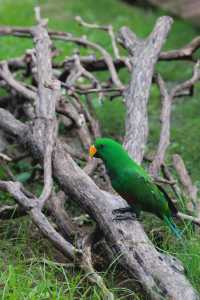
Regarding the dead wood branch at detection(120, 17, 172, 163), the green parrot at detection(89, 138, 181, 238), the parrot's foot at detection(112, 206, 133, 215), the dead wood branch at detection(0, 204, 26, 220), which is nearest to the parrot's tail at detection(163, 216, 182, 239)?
the green parrot at detection(89, 138, 181, 238)

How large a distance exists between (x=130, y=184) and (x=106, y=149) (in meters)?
0.23

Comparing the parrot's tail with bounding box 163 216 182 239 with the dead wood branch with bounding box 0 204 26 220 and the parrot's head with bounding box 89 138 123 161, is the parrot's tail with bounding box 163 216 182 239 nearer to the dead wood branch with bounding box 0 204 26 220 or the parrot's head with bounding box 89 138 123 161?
the parrot's head with bounding box 89 138 123 161

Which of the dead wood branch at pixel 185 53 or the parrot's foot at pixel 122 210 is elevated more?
the dead wood branch at pixel 185 53

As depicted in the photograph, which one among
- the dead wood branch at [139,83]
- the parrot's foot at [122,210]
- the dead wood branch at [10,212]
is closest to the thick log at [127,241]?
the parrot's foot at [122,210]

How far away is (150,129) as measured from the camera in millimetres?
6188

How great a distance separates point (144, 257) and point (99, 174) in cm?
128

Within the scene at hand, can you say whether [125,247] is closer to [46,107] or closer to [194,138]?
[46,107]

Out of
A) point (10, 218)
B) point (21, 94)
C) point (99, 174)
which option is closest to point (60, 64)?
point (21, 94)

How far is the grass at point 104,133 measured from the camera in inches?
134

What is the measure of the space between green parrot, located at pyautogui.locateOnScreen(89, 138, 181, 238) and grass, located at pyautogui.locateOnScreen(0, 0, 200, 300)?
0.26m

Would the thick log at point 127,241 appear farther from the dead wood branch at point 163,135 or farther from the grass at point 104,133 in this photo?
the dead wood branch at point 163,135

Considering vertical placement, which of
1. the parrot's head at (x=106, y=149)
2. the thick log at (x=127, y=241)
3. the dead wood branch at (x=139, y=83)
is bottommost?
the thick log at (x=127, y=241)

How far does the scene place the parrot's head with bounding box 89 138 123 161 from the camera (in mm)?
3691

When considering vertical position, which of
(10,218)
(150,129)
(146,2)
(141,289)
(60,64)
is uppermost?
(146,2)
